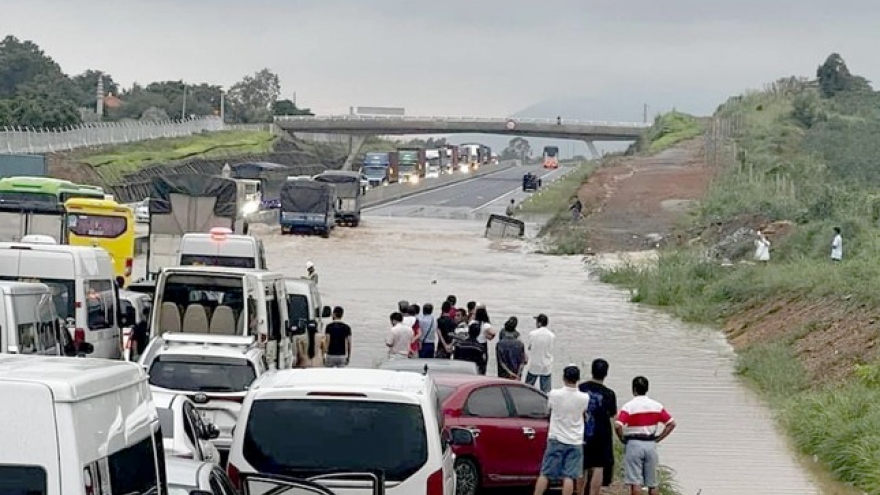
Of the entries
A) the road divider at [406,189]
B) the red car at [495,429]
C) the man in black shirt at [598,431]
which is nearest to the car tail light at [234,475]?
the man in black shirt at [598,431]

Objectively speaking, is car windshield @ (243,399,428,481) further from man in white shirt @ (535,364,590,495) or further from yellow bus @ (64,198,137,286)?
yellow bus @ (64,198,137,286)

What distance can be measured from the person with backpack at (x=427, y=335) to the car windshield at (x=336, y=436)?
43.1 feet

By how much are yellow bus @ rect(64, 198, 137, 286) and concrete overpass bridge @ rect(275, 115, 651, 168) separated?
370ft

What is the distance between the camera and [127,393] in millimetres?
7016

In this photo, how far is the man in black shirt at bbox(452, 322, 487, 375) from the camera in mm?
22188

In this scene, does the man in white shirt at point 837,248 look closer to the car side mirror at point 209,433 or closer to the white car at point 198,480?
the car side mirror at point 209,433

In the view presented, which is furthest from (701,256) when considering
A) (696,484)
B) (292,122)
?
(292,122)

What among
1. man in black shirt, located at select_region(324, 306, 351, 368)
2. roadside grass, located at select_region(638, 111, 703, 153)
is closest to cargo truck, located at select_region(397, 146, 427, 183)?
roadside grass, located at select_region(638, 111, 703, 153)

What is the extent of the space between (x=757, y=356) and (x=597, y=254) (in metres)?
31.6

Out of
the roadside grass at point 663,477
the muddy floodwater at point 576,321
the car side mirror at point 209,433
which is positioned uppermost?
the car side mirror at point 209,433

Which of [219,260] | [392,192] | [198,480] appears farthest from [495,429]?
[392,192]

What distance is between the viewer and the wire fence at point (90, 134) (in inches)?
2901

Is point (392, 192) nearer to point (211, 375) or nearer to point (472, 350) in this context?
point (472, 350)

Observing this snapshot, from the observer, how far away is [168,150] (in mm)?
108000
